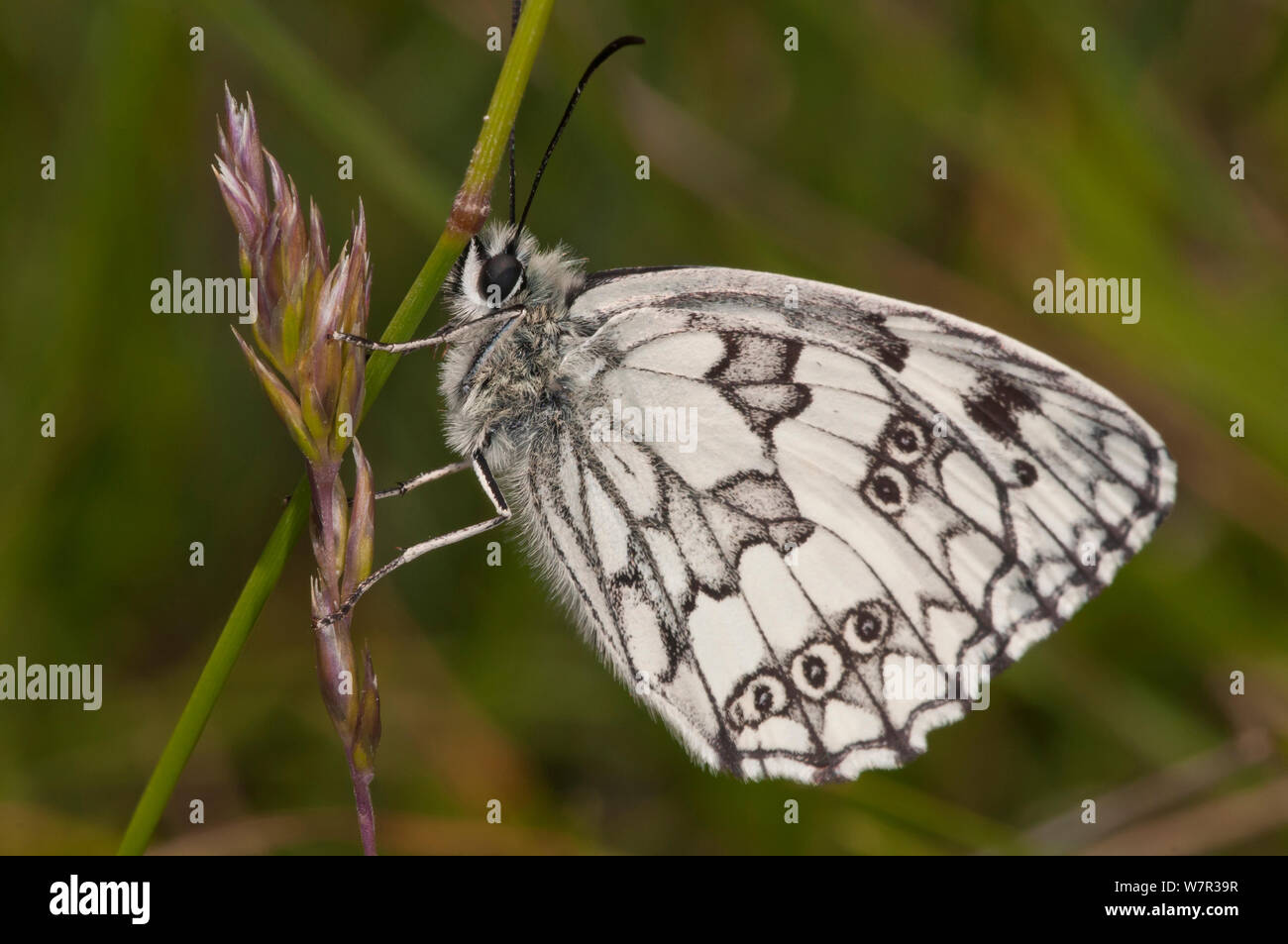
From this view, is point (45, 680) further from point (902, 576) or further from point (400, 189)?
point (902, 576)

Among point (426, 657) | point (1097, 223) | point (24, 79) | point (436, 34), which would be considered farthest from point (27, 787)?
point (1097, 223)

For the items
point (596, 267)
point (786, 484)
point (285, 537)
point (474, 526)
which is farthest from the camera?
point (596, 267)

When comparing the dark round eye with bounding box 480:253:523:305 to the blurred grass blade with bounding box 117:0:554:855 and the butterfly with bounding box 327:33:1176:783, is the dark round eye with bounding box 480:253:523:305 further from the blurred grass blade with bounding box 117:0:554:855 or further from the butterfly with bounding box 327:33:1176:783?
the blurred grass blade with bounding box 117:0:554:855

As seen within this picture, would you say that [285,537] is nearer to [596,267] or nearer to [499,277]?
[499,277]

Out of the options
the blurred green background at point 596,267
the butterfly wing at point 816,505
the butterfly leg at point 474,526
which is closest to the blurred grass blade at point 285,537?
the butterfly leg at point 474,526

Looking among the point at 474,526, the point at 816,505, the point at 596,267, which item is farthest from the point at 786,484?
the point at 596,267
